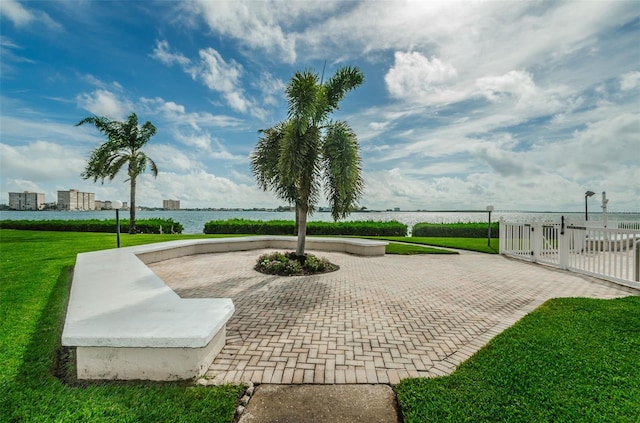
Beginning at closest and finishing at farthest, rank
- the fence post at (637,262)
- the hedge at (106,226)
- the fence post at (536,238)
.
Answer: the fence post at (637,262)
the fence post at (536,238)
the hedge at (106,226)

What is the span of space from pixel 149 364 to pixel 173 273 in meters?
5.78

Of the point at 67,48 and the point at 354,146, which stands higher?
the point at 67,48

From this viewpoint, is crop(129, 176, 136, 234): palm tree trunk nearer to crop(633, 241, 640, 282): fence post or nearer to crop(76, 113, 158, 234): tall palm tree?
crop(76, 113, 158, 234): tall palm tree

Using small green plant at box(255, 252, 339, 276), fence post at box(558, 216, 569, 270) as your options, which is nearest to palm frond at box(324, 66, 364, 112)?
small green plant at box(255, 252, 339, 276)

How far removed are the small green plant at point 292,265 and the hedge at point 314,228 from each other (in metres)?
11.0

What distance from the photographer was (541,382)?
2.83m

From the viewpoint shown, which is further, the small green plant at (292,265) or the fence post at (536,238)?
the fence post at (536,238)

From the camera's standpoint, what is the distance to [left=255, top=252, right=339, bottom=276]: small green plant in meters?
8.31

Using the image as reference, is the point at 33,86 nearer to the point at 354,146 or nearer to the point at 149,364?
the point at 354,146

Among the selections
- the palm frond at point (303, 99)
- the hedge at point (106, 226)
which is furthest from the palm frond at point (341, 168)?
the hedge at point (106, 226)

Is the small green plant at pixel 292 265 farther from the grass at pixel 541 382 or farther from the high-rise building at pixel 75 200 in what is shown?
the high-rise building at pixel 75 200

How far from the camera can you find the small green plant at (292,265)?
8.31 meters

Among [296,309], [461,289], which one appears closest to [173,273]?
[296,309]

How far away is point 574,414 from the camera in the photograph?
239cm
